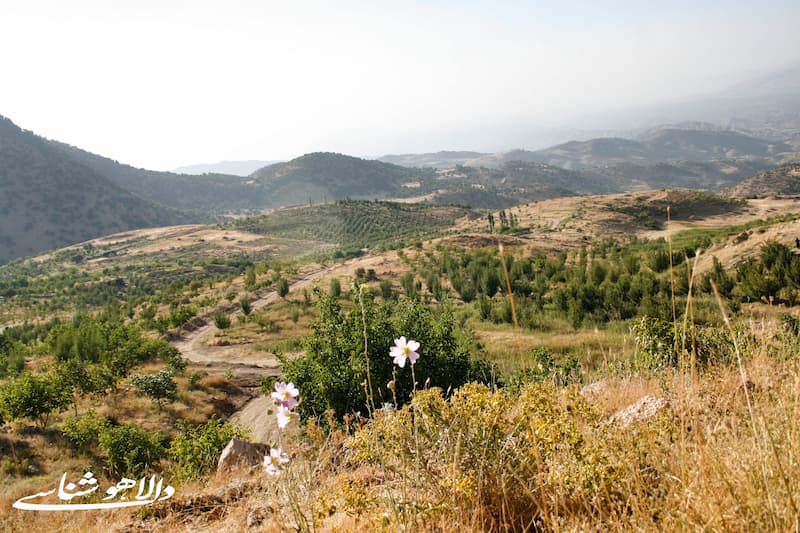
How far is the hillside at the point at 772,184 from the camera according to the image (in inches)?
5443

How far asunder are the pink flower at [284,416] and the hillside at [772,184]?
172463 millimetres

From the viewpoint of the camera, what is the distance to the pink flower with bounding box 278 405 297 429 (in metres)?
2.24

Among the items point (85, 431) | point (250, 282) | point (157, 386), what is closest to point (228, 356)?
point (157, 386)

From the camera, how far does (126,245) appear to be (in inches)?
4616

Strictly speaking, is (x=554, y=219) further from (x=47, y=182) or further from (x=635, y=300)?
(x=47, y=182)

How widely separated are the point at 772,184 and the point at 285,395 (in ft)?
628

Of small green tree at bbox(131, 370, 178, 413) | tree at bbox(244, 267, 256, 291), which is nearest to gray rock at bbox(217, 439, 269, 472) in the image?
small green tree at bbox(131, 370, 178, 413)

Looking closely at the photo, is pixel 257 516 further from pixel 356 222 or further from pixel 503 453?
pixel 356 222

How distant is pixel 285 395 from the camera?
2.44 meters

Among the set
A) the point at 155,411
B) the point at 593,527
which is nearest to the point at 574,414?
the point at 593,527

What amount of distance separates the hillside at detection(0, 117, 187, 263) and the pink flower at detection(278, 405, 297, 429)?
18100cm

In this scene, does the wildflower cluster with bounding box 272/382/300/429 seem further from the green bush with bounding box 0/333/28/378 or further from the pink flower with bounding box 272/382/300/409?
the green bush with bounding box 0/333/28/378

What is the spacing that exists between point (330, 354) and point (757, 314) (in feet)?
55.6

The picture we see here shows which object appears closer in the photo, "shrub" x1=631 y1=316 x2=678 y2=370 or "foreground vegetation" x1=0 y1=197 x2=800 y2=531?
"foreground vegetation" x1=0 y1=197 x2=800 y2=531
